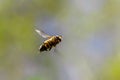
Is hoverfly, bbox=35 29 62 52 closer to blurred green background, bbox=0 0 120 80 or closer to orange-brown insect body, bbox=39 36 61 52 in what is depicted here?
orange-brown insect body, bbox=39 36 61 52

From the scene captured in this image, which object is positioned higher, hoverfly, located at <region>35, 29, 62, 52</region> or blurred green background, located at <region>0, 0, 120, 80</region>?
hoverfly, located at <region>35, 29, 62, 52</region>

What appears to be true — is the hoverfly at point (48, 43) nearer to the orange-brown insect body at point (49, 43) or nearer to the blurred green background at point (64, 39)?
the orange-brown insect body at point (49, 43)

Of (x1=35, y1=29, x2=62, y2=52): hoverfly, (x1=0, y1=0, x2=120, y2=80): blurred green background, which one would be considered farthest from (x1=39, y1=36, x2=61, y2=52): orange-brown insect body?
(x1=0, y1=0, x2=120, y2=80): blurred green background

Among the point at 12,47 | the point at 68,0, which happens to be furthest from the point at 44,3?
the point at 12,47

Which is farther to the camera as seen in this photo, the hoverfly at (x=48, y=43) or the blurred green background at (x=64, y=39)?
the blurred green background at (x=64, y=39)

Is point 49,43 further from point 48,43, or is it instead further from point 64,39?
point 64,39

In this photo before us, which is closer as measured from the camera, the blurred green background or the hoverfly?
the hoverfly

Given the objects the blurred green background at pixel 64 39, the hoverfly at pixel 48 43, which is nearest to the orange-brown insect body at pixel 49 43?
the hoverfly at pixel 48 43

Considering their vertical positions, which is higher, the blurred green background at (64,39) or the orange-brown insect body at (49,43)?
the orange-brown insect body at (49,43)

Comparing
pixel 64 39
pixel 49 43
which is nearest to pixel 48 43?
pixel 49 43
